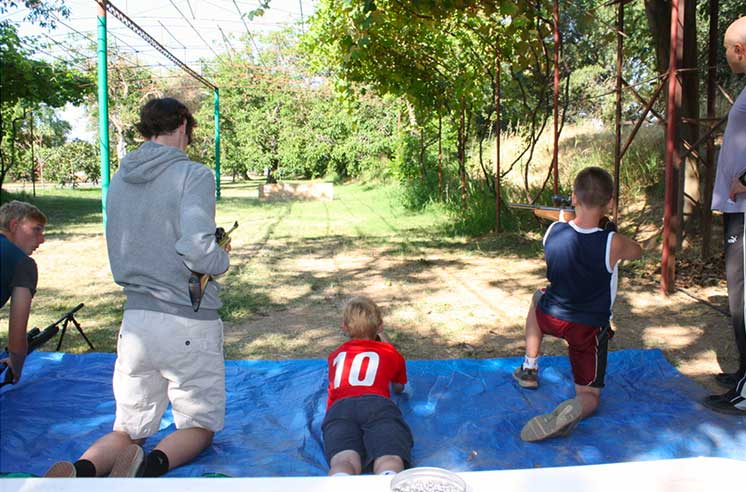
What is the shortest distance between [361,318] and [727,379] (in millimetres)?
2222

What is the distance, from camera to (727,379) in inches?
139

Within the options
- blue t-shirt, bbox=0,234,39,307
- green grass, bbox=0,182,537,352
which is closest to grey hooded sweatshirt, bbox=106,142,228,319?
blue t-shirt, bbox=0,234,39,307

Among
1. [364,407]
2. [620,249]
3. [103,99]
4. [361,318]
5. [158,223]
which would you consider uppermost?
[103,99]

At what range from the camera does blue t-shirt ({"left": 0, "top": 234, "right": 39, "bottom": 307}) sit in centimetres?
307

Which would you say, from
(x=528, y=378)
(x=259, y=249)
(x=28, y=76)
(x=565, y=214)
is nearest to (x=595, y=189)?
(x=565, y=214)

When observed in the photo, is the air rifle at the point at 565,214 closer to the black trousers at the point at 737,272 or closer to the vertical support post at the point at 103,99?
the black trousers at the point at 737,272

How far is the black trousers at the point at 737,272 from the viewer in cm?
322

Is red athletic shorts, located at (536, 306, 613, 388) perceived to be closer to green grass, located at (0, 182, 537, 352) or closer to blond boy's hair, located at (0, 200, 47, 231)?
blond boy's hair, located at (0, 200, 47, 231)

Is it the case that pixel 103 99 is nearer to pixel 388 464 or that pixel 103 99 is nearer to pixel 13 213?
pixel 13 213

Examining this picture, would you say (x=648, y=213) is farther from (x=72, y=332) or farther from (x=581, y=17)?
(x=72, y=332)

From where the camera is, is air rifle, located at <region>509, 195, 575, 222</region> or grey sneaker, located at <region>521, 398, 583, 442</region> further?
air rifle, located at <region>509, 195, 575, 222</region>

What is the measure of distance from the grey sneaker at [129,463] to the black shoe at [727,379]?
10.2 ft

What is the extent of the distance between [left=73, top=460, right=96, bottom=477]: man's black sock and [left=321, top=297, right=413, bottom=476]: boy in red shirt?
857mm

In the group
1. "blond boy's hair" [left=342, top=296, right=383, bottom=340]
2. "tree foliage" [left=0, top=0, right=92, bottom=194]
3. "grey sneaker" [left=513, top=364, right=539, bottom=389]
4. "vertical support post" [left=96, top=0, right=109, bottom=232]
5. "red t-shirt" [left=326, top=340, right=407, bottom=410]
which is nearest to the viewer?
"red t-shirt" [left=326, top=340, right=407, bottom=410]
